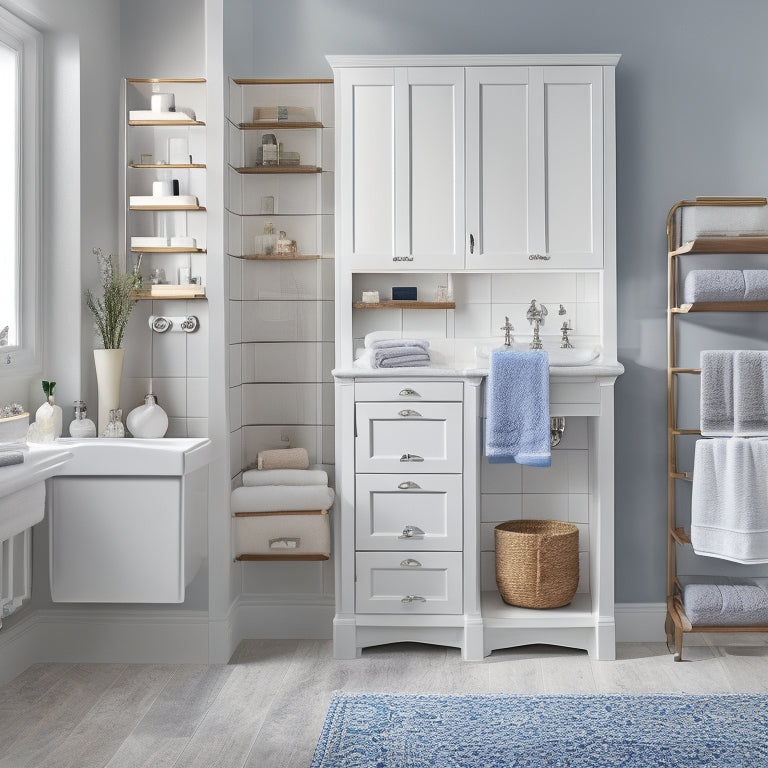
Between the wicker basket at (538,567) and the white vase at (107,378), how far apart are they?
157 centimetres

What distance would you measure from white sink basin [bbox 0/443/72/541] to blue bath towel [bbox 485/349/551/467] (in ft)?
4.87

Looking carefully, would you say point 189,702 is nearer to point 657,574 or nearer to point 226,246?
point 226,246

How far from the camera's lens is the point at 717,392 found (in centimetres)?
342

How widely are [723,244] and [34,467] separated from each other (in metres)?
2.52

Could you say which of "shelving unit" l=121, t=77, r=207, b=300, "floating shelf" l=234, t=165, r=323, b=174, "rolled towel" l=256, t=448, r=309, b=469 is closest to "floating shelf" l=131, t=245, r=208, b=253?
"shelving unit" l=121, t=77, r=207, b=300

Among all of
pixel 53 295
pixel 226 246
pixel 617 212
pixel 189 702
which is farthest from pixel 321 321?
pixel 189 702

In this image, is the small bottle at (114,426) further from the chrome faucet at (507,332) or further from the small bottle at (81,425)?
the chrome faucet at (507,332)

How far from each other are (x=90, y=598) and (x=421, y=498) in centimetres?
123

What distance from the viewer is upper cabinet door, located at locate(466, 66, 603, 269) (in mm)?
3510

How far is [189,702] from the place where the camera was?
3.06 meters

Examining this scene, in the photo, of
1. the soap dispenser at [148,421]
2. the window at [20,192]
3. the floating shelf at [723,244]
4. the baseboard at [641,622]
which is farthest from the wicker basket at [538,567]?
the window at [20,192]

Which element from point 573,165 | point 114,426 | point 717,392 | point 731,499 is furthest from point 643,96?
point 114,426

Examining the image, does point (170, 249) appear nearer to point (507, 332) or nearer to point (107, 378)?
point (107, 378)

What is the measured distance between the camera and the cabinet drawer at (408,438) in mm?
3422
